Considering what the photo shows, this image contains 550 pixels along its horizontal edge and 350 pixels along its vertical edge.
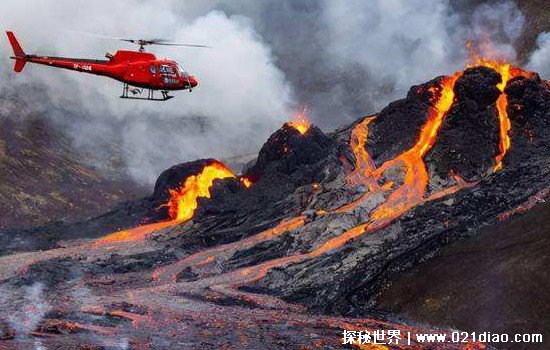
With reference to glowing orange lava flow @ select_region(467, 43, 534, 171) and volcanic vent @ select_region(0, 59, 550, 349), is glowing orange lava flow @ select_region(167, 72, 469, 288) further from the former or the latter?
glowing orange lava flow @ select_region(467, 43, 534, 171)

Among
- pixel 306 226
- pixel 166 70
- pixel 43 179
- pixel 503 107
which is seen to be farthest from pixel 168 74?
pixel 43 179

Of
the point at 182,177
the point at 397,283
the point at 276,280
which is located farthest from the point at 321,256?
the point at 182,177

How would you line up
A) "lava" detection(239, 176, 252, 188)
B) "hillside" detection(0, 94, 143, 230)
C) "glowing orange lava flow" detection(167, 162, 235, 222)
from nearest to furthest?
"lava" detection(239, 176, 252, 188) < "glowing orange lava flow" detection(167, 162, 235, 222) < "hillside" detection(0, 94, 143, 230)

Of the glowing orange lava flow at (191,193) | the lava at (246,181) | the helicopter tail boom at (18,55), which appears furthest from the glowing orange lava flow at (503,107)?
the helicopter tail boom at (18,55)

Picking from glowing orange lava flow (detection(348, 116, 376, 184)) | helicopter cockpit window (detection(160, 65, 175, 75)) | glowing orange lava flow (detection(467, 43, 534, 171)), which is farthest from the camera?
glowing orange lava flow (detection(348, 116, 376, 184))

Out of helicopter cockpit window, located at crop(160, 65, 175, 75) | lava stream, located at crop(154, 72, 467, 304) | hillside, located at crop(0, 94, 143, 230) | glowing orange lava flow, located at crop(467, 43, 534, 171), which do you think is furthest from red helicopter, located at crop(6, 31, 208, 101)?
hillside, located at crop(0, 94, 143, 230)

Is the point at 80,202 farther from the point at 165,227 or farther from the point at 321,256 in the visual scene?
the point at 321,256

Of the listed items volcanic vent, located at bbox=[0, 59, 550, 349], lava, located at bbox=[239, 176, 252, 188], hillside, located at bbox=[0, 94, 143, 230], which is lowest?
volcanic vent, located at bbox=[0, 59, 550, 349]

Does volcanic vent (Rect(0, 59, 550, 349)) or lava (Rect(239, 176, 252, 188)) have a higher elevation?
lava (Rect(239, 176, 252, 188))
